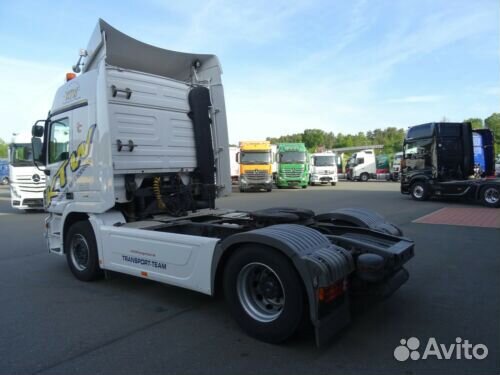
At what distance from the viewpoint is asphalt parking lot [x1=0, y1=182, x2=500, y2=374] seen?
318cm

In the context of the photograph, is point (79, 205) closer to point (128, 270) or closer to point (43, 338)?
point (128, 270)

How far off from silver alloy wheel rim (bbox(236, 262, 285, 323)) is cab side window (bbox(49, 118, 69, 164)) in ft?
12.4

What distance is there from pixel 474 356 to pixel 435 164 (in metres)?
14.2

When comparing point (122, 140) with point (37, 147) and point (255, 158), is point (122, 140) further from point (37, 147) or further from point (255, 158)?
point (255, 158)

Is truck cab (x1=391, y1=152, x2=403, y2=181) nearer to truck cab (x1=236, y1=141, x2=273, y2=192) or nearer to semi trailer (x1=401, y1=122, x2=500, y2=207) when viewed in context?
truck cab (x1=236, y1=141, x2=273, y2=192)

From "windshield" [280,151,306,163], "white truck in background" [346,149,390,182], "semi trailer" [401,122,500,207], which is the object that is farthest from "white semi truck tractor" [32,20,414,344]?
"white truck in background" [346,149,390,182]

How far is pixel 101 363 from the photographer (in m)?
3.25

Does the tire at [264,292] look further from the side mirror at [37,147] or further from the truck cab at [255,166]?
the truck cab at [255,166]

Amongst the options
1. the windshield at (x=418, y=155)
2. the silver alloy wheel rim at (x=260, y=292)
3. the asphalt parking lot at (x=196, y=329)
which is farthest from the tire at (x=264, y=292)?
the windshield at (x=418, y=155)

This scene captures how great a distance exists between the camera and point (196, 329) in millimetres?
3912

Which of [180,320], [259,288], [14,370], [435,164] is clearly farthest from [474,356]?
[435,164]

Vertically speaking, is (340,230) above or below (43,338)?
above

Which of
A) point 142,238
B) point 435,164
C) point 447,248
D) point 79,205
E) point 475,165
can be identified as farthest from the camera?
point 475,165

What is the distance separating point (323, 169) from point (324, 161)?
0.75 m
